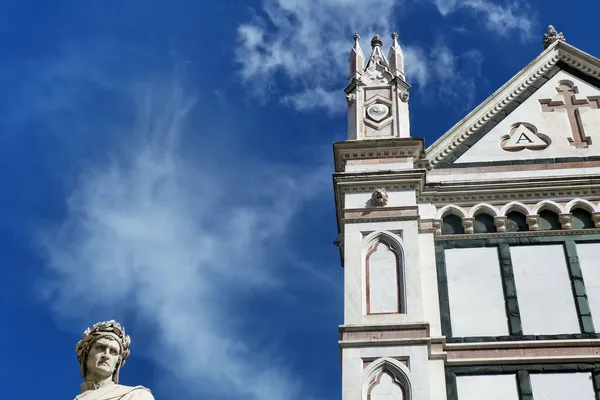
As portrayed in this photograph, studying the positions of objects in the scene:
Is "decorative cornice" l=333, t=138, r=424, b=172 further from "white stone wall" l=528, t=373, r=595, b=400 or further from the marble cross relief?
"white stone wall" l=528, t=373, r=595, b=400

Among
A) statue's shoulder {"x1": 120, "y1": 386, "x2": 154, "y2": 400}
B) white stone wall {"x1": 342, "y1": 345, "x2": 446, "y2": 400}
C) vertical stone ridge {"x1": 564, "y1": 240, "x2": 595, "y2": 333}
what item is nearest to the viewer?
statue's shoulder {"x1": 120, "y1": 386, "x2": 154, "y2": 400}

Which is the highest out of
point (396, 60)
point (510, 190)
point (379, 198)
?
point (396, 60)

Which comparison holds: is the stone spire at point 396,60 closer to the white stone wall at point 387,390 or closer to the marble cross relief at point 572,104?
the marble cross relief at point 572,104

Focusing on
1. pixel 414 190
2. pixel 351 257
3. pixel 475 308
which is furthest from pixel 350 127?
pixel 475 308

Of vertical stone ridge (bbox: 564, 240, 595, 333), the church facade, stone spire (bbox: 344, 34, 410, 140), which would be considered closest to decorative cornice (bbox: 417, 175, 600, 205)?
the church facade

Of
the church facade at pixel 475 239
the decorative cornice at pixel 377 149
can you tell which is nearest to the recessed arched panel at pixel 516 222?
the church facade at pixel 475 239

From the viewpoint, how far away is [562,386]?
11.9 metres

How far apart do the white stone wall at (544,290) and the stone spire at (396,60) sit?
3.54 meters

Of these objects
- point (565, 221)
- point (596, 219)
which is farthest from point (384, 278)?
point (596, 219)

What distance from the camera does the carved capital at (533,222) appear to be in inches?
544

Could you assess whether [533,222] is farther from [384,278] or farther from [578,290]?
[384,278]

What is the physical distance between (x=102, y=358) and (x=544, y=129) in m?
9.24

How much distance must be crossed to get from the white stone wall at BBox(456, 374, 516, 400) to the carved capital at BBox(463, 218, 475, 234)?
2445 mm

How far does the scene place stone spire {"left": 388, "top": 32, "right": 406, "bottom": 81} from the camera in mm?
15789
